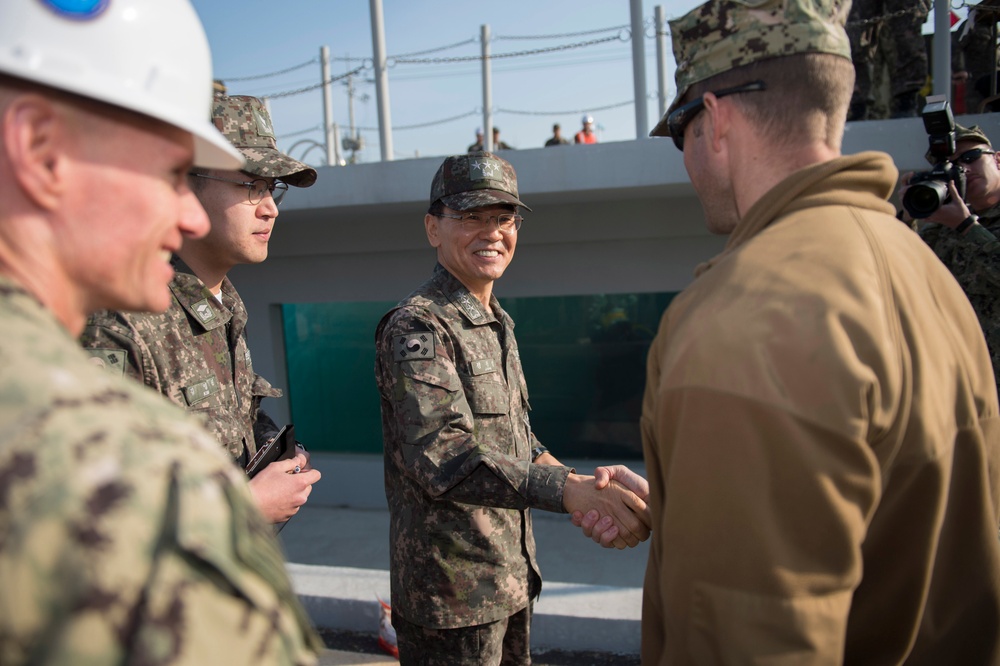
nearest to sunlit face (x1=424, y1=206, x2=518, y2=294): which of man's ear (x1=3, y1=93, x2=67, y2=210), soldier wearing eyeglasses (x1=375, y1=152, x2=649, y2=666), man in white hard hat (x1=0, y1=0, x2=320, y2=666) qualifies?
soldier wearing eyeglasses (x1=375, y1=152, x2=649, y2=666)

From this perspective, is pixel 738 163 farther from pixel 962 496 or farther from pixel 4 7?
pixel 4 7

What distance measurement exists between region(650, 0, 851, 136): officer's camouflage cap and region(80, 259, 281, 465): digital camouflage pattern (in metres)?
1.51

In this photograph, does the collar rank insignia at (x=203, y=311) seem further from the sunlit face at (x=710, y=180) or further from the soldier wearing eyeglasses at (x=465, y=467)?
the sunlit face at (x=710, y=180)

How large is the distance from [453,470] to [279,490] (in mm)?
558

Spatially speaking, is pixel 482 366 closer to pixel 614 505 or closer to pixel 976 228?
pixel 614 505

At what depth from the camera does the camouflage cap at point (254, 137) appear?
229cm

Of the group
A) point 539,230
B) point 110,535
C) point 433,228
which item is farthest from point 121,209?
point 539,230

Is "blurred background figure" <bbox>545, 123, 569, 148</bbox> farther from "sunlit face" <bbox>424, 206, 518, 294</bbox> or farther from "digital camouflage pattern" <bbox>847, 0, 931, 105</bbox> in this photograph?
"sunlit face" <bbox>424, 206, 518, 294</bbox>

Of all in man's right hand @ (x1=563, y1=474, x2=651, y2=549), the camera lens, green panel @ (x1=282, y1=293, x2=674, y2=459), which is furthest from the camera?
green panel @ (x1=282, y1=293, x2=674, y2=459)

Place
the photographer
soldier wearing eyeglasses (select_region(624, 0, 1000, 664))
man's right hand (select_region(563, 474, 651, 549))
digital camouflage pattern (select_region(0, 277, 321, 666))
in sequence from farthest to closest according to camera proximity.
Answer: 1. the photographer
2. man's right hand (select_region(563, 474, 651, 549))
3. soldier wearing eyeglasses (select_region(624, 0, 1000, 664))
4. digital camouflage pattern (select_region(0, 277, 321, 666))

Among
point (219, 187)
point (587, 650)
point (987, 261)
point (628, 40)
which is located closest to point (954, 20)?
point (628, 40)

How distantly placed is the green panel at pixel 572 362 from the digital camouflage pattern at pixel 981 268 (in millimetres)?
2853

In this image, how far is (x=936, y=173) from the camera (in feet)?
11.1

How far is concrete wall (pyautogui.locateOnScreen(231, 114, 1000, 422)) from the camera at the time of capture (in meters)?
5.16
